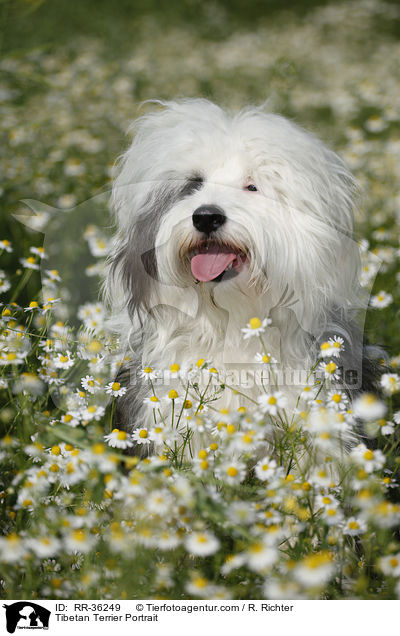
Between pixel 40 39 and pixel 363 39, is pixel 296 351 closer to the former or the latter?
pixel 40 39

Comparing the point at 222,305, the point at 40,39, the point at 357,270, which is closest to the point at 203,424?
the point at 222,305

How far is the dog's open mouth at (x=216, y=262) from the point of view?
7.52 feet

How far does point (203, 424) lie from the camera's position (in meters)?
1.99

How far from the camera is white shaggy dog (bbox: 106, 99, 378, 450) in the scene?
2.29m

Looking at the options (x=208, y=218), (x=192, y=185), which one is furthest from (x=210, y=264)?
(x=192, y=185)

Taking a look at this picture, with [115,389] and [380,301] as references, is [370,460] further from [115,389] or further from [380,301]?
[380,301]

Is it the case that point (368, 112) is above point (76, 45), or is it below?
below

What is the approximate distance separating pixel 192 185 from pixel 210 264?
356 millimetres

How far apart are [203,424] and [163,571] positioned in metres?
0.46

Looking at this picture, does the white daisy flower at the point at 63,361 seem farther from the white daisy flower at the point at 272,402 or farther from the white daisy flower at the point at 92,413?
the white daisy flower at the point at 272,402

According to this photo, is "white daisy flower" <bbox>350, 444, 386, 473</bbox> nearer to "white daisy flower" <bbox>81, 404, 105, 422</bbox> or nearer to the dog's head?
the dog's head
